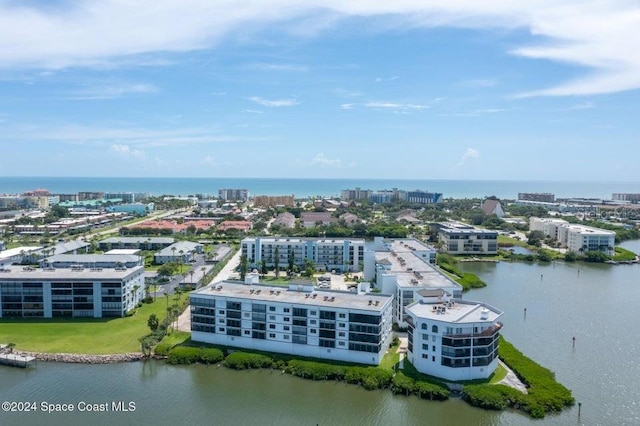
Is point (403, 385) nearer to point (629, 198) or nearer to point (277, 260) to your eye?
point (277, 260)

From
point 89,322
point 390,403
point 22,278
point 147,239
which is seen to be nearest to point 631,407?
point 390,403

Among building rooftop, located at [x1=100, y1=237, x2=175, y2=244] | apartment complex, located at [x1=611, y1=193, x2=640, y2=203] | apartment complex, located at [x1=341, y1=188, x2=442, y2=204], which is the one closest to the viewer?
building rooftop, located at [x1=100, y1=237, x2=175, y2=244]

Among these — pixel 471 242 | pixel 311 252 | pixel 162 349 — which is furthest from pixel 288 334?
pixel 471 242

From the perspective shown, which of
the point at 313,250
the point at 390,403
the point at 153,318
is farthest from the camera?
the point at 313,250

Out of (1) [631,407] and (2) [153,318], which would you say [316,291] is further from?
(1) [631,407]

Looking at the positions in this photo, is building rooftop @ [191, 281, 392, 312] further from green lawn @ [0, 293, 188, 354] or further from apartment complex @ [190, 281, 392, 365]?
green lawn @ [0, 293, 188, 354]

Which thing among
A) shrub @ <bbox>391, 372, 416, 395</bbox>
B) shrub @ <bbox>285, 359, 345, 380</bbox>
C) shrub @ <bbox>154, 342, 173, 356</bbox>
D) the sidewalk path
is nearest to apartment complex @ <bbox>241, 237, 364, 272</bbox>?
the sidewalk path

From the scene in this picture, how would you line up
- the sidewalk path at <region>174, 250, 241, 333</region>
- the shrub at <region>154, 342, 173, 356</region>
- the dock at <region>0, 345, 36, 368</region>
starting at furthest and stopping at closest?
1. the sidewalk path at <region>174, 250, 241, 333</region>
2. the shrub at <region>154, 342, 173, 356</region>
3. the dock at <region>0, 345, 36, 368</region>
